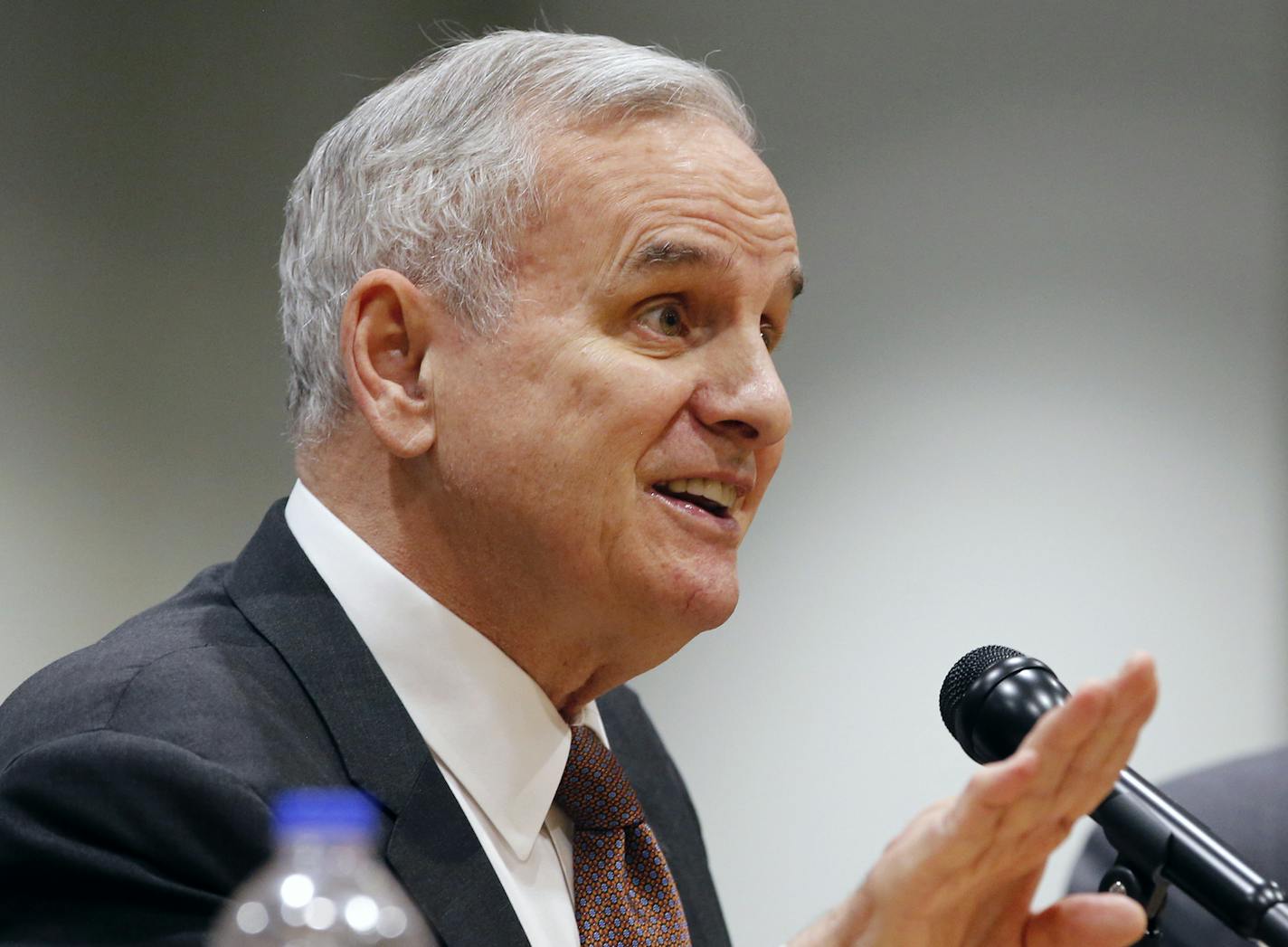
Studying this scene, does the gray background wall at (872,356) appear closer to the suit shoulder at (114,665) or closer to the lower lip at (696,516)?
the suit shoulder at (114,665)

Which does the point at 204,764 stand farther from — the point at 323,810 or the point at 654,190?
the point at 654,190

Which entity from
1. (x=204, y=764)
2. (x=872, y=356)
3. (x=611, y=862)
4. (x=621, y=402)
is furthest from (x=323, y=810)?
(x=872, y=356)

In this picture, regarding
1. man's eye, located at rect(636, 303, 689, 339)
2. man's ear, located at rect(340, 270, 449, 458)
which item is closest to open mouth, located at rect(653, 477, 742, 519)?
man's eye, located at rect(636, 303, 689, 339)

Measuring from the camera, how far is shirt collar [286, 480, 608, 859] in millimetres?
1351

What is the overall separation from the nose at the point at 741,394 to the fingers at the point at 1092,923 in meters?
0.60

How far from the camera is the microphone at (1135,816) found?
0.90 m

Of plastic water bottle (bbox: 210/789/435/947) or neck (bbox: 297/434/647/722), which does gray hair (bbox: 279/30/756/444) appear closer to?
neck (bbox: 297/434/647/722)

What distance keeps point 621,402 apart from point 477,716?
350mm

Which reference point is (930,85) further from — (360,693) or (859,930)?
(859,930)

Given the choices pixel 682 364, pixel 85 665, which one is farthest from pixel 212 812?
pixel 682 364

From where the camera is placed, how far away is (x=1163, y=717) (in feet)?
9.48

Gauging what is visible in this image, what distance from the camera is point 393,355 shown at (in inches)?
57.3

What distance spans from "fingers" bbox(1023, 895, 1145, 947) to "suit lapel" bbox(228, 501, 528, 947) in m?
0.50

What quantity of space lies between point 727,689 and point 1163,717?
112cm
